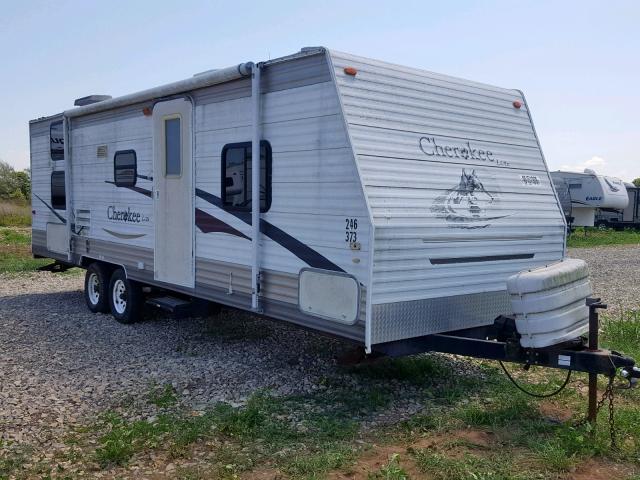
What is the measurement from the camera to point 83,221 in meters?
9.55

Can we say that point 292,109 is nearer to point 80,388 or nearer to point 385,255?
point 385,255

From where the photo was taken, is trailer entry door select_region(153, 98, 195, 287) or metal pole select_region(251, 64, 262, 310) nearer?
metal pole select_region(251, 64, 262, 310)

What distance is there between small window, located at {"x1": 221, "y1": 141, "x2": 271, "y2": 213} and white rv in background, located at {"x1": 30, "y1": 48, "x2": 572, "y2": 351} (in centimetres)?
2

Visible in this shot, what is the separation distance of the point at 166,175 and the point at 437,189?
11.3ft

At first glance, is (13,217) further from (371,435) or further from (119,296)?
(371,435)

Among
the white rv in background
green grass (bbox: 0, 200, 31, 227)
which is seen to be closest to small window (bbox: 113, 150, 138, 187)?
the white rv in background

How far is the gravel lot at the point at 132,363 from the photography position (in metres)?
5.55

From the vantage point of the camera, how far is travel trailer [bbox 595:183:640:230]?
1228 inches

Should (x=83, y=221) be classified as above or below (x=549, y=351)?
above

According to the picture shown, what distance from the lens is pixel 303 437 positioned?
4793 mm

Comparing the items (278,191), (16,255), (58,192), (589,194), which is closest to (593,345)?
(278,191)

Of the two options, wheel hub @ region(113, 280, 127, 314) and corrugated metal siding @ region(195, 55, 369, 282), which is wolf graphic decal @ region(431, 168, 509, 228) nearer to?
corrugated metal siding @ region(195, 55, 369, 282)

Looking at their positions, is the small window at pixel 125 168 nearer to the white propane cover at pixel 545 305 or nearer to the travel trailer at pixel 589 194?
the white propane cover at pixel 545 305

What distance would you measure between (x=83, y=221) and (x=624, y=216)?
94.8ft
